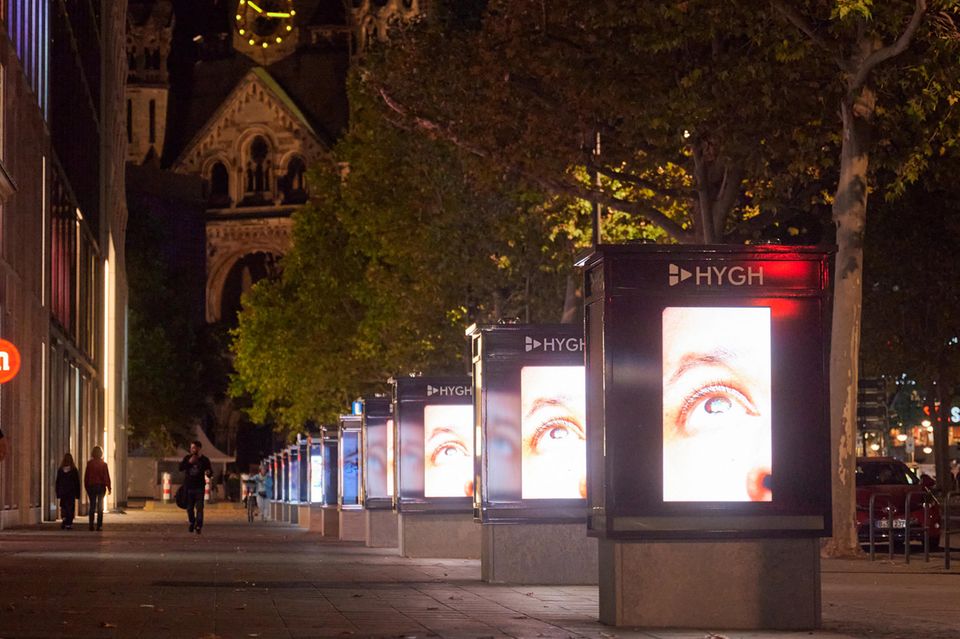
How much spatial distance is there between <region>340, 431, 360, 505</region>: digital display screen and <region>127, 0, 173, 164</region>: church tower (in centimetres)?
9273

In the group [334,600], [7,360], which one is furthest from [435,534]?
[334,600]

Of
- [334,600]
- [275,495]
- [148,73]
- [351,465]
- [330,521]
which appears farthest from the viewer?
[148,73]

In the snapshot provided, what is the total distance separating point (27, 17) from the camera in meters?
40.1

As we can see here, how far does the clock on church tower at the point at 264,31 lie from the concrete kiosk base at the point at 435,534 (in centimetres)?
10469

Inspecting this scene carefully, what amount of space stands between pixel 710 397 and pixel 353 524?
85.0 feet

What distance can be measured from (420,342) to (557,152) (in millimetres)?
23065

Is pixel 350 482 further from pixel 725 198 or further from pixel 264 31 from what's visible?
pixel 264 31

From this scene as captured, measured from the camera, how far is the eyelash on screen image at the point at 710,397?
14.9 meters

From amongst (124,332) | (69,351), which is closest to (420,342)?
(69,351)

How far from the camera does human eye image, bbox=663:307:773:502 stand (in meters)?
14.8

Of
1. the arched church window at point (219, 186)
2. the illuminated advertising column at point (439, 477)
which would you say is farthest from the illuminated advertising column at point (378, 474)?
the arched church window at point (219, 186)

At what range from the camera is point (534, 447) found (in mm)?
20781

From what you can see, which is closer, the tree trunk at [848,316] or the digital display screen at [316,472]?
the tree trunk at [848,316]

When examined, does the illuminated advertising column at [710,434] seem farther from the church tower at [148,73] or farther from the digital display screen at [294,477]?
the church tower at [148,73]
